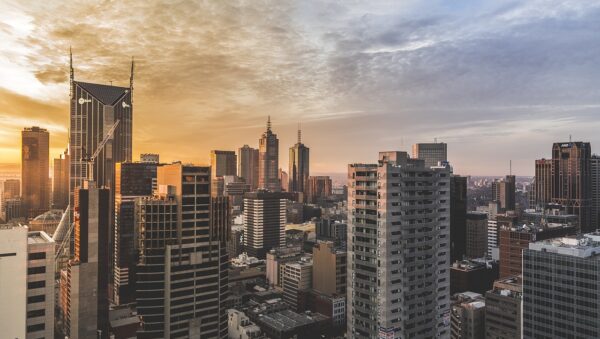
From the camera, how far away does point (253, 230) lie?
196m

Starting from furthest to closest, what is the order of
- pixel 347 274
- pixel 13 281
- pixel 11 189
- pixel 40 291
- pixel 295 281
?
1. pixel 11 189
2. pixel 295 281
3. pixel 347 274
4. pixel 40 291
5. pixel 13 281

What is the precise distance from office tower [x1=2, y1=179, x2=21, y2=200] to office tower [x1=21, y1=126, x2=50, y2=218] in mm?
5018

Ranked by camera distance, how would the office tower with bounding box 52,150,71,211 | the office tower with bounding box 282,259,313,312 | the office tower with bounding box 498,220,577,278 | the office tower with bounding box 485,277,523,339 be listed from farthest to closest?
the office tower with bounding box 52,150,71,211 < the office tower with bounding box 282,259,313,312 < the office tower with bounding box 498,220,577,278 < the office tower with bounding box 485,277,523,339

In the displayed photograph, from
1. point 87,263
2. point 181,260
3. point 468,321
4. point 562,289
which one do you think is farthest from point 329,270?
point 87,263

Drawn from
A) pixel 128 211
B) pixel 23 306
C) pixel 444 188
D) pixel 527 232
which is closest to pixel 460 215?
pixel 527 232

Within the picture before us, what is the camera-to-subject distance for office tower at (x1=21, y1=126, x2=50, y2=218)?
181 meters

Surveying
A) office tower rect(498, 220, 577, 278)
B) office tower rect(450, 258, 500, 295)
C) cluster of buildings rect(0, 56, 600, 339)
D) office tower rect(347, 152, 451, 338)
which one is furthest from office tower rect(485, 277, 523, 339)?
office tower rect(450, 258, 500, 295)

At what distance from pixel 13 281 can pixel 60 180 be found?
17039 centimetres

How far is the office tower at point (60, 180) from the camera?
7449 inches

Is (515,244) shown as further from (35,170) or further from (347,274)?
(35,170)

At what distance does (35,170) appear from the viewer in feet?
621

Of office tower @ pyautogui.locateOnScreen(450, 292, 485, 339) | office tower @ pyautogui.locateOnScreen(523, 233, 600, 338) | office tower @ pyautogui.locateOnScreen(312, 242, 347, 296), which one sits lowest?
office tower @ pyautogui.locateOnScreen(450, 292, 485, 339)

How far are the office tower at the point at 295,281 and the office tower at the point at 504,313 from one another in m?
49.6

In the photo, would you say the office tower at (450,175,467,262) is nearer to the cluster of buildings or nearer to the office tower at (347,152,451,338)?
the cluster of buildings
